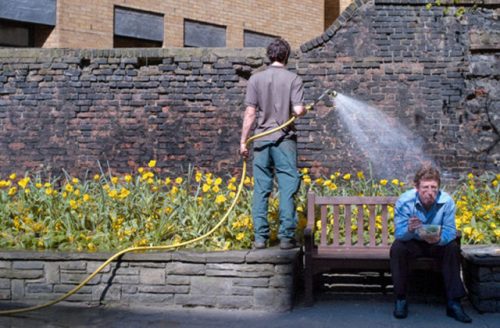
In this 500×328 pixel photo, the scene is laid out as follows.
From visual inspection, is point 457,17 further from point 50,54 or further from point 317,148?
point 50,54

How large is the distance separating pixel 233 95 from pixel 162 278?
520 centimetres

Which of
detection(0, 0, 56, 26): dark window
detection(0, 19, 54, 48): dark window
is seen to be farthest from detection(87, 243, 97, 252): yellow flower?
detection(0, 19, 54, 48): dark window

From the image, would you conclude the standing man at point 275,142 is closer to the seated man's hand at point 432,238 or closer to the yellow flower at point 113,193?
the seated man's hand at point 432,238

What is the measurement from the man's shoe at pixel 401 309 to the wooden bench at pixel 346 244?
0.36 metres

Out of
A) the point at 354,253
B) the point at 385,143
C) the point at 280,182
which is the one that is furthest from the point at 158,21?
the point at 354,253

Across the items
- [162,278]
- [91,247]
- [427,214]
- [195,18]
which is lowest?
[162,278]

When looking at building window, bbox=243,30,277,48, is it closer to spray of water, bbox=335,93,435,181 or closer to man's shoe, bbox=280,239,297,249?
spray of water, bbox=335,93,435,181

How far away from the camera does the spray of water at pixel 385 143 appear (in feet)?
34.5

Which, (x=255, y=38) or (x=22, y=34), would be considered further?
(x=255, y=38)

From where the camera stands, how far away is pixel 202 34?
16938 mm

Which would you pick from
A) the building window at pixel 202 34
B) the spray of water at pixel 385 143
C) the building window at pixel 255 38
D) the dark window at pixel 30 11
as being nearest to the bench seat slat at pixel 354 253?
the spray of water at pixel 385 143

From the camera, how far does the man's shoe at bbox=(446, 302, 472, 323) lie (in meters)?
5.40

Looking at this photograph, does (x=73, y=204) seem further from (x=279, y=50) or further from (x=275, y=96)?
(x=279, y=50)

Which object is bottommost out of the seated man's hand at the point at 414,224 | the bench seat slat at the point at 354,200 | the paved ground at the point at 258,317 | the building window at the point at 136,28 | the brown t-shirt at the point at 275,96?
the paved ground at the point at 258,317
